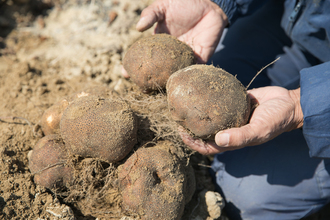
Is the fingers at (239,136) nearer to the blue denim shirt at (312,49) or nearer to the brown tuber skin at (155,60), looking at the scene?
the blue denim shirt at (312,49)

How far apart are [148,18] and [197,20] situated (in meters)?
0.51

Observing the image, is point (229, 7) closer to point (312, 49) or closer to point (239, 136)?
point (312, 49)

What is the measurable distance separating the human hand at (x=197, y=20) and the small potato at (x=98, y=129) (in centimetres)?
98

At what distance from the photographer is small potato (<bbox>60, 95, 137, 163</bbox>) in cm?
153

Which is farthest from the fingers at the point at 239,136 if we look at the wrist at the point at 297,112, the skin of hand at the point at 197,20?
the skin of hand at the point at 197,20

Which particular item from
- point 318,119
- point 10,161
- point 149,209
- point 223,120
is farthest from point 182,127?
point 10,161

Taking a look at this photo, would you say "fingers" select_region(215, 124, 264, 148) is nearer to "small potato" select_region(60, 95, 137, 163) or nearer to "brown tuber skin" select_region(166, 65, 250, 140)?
"brown tuber skin" select_region(166, 65, 250, 140)

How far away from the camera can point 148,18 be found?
2020mm

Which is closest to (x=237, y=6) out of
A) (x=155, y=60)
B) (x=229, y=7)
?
(x=229, y=7)

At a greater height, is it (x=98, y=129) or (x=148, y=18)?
(x=148, y=18)

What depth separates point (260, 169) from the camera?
7.20ft

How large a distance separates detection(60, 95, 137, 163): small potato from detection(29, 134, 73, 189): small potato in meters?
0.11

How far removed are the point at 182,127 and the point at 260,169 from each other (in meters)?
0.97

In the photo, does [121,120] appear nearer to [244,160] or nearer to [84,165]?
[84,165]
